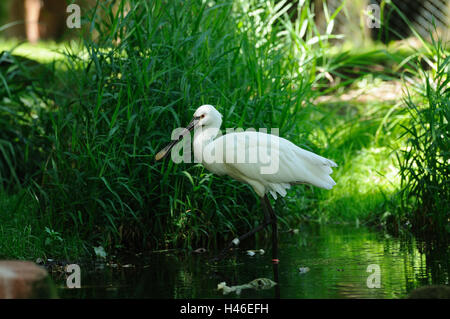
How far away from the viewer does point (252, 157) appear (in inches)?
248

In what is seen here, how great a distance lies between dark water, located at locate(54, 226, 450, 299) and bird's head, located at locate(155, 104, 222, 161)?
3.29ft

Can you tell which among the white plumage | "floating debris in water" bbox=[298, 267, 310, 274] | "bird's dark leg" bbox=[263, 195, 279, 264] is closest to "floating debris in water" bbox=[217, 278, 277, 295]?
"floating debris in water" bbox=[298, 267, 310, 274]

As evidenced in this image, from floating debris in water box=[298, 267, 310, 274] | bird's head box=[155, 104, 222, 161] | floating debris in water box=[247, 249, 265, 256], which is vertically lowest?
floating debris in water box=[298, 267, 310, 274]

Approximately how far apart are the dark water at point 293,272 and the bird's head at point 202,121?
1003 millimetres

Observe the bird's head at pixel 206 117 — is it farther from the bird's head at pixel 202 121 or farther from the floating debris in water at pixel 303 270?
the floating debris in water at pixel 303 270

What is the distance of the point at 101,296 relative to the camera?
5102 millimetres

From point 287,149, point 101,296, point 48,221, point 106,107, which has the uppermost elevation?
point 106,107

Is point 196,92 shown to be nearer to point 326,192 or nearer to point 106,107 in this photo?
point 106,107

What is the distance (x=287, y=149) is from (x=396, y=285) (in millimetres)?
1752

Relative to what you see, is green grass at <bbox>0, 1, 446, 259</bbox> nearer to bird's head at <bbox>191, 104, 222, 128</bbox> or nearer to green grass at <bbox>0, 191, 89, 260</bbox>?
green grass at <bbox>0, 191, 89, 260</bbox>

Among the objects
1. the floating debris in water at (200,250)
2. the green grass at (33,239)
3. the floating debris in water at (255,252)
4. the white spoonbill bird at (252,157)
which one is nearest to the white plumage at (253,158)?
the white spoonbill bird at (252,157)

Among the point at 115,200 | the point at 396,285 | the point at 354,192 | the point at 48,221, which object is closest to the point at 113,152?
the point at 115,200

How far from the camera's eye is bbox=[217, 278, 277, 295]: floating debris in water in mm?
5172

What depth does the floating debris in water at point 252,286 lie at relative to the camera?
17.0 ft
